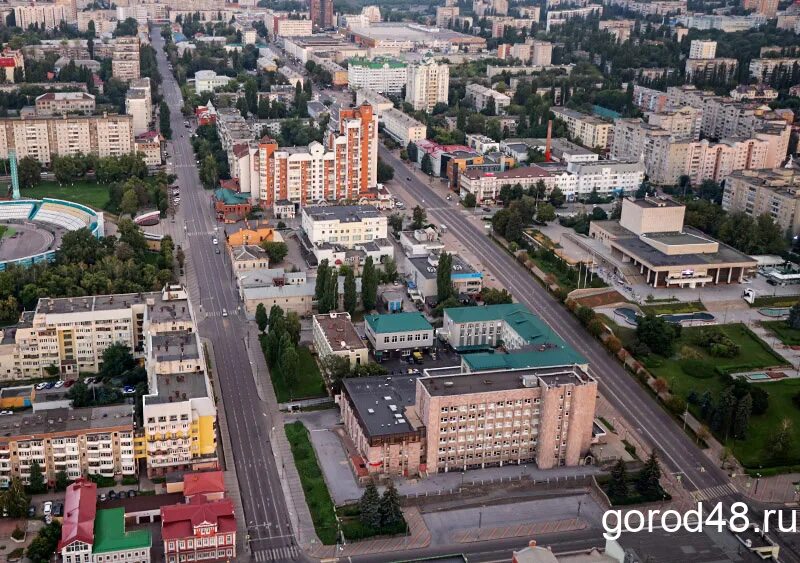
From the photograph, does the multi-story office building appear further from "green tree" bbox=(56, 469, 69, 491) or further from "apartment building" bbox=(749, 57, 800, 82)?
"green tree" bbox=(56, 469, 69, 491)

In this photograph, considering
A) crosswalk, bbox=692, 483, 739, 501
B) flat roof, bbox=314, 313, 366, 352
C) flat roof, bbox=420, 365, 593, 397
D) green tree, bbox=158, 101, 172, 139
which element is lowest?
crosswalk, bbox=692, 483, 739, 501

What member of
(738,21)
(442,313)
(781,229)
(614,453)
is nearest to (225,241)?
(442,313)

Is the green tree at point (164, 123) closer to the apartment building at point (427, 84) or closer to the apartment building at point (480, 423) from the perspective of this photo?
the apartment building at point (427, 84)

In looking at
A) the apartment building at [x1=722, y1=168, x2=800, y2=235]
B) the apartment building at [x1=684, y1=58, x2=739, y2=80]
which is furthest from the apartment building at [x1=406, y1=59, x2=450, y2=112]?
the apartment building at [x1=722, y1=168, x2=800, y2=235]

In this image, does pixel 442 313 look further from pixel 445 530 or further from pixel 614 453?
pixel 445 530

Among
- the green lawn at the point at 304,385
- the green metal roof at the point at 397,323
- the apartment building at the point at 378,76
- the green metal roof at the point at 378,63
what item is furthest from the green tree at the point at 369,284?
the green metal roof at the point at 378,63

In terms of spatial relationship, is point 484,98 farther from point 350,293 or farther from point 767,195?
point 350,293
